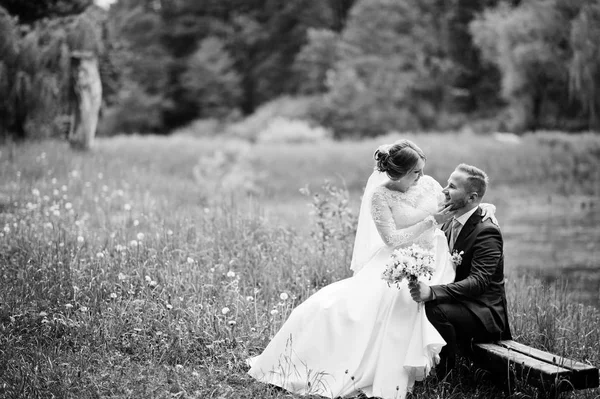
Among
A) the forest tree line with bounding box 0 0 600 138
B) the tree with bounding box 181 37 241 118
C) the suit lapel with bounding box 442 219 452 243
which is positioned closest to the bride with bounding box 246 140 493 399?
the suit lapel with bounding box 442 219 452 243

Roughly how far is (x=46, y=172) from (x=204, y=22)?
36827mm

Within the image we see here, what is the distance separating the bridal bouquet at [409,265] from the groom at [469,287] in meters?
0.20

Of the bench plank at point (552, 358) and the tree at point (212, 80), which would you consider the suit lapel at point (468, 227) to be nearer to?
the bench plank at point (552, 358)

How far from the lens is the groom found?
430 centimetres

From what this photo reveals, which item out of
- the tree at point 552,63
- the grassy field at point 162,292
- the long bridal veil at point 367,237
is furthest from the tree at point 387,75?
the long bridal veil at point 367,237

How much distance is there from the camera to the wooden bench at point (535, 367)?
3791 mm

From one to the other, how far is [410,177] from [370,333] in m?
1.25

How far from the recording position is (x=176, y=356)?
478 centimetres

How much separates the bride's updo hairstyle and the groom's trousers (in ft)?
3.33

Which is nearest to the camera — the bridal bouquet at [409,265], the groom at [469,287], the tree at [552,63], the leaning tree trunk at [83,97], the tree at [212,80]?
the bridal bouquet at [409,265]

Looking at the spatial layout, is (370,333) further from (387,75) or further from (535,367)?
(387,75)

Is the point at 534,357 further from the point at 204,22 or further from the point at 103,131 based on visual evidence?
the point at 204,22

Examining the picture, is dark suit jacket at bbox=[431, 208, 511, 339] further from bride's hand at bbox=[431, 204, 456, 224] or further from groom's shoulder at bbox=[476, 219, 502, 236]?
bride's hand at bbox=[431, 204, 456, 224]

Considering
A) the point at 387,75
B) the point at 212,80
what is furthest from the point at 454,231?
the point at 212,80
